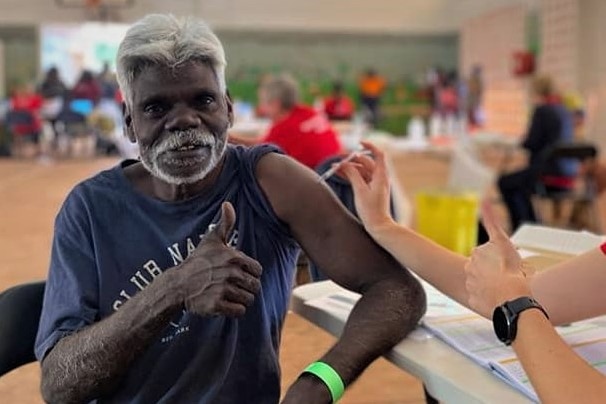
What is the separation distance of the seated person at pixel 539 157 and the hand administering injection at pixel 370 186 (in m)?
4.40

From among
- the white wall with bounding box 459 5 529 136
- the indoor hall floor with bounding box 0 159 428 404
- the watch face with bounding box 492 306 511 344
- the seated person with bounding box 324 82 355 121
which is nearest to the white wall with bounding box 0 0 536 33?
the white wall with bounding box 459 5 529 136

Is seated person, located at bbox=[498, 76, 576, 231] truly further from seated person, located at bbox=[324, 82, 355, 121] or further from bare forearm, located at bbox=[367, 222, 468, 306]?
bare forearm, located at bbox=[367, 222, 468, 306]

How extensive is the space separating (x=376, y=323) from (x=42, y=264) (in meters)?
3.91

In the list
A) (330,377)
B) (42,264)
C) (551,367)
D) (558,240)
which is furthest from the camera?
(42,264)

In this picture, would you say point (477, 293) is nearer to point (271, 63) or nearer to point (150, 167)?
Result: point (150, 167)

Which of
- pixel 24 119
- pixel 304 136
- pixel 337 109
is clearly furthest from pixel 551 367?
pixel 24 119

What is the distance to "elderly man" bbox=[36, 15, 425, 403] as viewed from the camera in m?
1.22

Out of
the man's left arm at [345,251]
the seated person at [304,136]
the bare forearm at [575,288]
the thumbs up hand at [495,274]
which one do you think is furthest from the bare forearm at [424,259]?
the seated person at [304,136]

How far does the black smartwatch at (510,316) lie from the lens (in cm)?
103

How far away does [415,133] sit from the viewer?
7074 millimetres

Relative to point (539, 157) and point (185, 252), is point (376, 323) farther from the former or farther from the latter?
point (539, 157)

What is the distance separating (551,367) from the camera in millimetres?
965

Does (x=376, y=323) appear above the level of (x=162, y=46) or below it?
→ below

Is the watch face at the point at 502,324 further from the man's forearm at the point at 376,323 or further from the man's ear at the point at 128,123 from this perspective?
the man's ear at the point at 128,123
